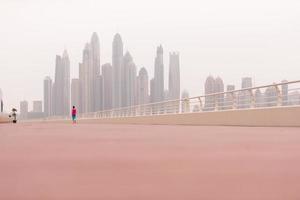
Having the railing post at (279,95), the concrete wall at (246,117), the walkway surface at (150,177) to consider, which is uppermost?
the railing post at (279,95)

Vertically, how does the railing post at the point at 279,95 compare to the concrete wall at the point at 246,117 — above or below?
above

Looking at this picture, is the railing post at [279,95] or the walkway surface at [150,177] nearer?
the walkway surface at [150,177]

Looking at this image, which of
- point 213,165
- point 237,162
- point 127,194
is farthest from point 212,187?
point 237,162

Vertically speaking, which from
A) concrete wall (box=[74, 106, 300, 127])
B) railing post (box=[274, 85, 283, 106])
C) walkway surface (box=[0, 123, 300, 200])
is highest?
railing post (box=[274, 85, 283, 106])

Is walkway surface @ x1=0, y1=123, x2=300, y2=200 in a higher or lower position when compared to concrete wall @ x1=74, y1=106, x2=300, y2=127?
lower

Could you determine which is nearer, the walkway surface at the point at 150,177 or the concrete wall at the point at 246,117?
the walkway surface at the point at 150,177

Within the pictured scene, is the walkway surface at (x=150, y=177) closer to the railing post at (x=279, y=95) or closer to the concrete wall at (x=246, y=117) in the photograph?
the railing post at (x=279, y=95)

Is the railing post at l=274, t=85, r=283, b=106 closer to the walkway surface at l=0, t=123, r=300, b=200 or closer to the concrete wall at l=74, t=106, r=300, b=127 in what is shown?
the concrete wall at l=74, t=106, r=300, b=127

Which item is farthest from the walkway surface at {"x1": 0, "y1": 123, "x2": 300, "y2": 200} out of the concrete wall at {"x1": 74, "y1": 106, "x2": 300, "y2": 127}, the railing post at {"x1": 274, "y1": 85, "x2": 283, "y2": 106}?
the concrete wall at {"x1": 74, "y1": 106, "x2": 300, "y2": 127}

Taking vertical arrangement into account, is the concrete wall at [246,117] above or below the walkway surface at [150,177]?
above

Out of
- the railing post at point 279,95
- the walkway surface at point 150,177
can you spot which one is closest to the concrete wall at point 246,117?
the railing post at point 279,95

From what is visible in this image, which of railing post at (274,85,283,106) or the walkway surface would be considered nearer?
the walkway surface

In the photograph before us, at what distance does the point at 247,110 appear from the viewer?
50.6ft

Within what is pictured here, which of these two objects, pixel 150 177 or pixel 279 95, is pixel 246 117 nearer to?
pixel 279 95
